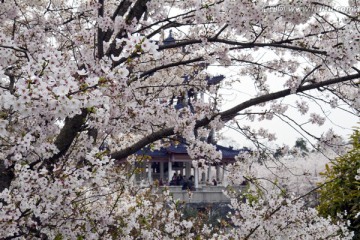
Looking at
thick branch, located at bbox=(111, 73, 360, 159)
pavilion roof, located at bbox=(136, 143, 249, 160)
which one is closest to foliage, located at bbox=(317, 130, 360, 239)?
thick branch, located at bbox=(111, 73, 360, 159)

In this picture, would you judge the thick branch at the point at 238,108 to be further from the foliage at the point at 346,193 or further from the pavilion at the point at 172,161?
the pavilion at the point at 172,161

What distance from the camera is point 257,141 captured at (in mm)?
4828

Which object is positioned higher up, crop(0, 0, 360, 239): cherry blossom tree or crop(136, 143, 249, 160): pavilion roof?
crop(136, 143, 249, 160): pavilion roof

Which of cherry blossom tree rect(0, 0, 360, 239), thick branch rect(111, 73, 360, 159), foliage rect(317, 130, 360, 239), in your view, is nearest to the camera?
cherry blossom tree rect(0, 0, 360, 239)

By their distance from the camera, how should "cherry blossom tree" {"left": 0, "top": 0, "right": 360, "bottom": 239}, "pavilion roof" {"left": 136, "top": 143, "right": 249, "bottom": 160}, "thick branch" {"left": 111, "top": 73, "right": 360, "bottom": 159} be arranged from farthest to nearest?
"pavilion roof" {"left": 136, "top": 143, "right": 249, "bottom": 160} < "thick branch" {"left": 111, "top": 73, "right": 360, "bottom": 159} < "cherry blossom tree" {"left": 0, "top": 0, "right": 360, "bottom": 239}

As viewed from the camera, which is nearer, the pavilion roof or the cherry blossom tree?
the cherry blossom tree

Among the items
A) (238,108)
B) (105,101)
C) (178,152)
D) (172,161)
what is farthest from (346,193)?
(172,161)

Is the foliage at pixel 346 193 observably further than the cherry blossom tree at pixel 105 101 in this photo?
Yes

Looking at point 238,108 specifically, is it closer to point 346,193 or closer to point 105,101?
point 105,101

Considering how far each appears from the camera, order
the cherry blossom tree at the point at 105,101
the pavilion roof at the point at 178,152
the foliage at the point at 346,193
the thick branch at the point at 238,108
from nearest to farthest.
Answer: the cherry blossom tree at the point at 105,101
the thick branch at the point at 238,108
the foliage at the point at 346,193
the pavilion roof at the point at 178,152

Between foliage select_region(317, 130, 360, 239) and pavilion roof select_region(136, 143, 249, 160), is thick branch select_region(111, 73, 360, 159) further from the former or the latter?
pavilion roof select_region(136, 143, 249, 160)

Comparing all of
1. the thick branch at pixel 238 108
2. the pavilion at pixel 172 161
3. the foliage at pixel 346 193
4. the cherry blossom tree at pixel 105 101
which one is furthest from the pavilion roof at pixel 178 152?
the thick branch at pixel 238 108

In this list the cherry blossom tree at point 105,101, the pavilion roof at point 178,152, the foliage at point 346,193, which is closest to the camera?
the cherry blossom tree at point 105,101

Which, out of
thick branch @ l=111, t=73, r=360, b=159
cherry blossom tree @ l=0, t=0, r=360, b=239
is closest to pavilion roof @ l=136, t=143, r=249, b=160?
cherry blossom tree @ l=0, t=0, r=360, b=239
